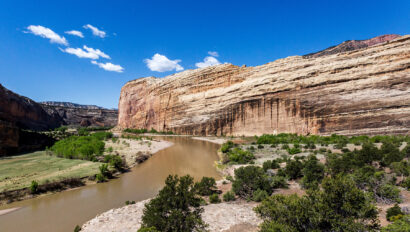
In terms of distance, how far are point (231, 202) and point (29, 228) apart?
8.22 m

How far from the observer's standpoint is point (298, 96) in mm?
33656

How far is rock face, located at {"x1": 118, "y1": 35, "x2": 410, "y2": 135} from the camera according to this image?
25.8 metres

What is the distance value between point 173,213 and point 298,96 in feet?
112

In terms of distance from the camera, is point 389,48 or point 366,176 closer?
point 366,176

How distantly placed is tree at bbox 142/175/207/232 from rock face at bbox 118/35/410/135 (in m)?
30.2

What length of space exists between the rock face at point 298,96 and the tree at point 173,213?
30.2 m

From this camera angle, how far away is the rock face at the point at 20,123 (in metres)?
19.7

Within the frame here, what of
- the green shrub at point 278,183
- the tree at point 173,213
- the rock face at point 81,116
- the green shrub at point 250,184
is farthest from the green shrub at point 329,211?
the rock face at point 81,116

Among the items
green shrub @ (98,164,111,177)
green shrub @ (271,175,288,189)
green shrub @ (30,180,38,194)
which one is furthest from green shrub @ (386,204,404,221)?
green shrub @ (30,180,38,194)

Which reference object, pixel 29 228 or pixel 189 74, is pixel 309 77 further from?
pixel 29 228

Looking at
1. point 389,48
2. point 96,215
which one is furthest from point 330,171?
point 389,48

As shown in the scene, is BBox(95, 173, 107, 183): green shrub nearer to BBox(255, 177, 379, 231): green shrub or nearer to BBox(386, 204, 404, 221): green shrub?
BBox(255, 177, 379, 231): green shrub

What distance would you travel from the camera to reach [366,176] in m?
8.45

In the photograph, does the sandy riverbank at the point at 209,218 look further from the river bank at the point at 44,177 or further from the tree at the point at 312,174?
the river bank at the point at 44,177
